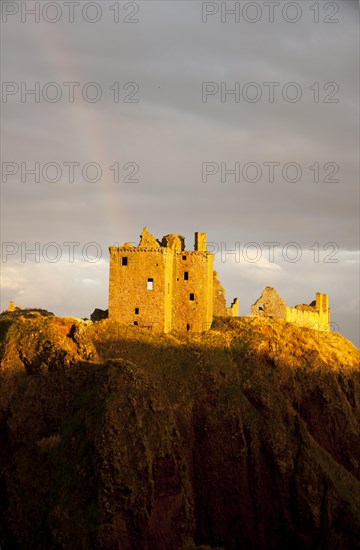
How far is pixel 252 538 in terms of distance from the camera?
269 feet

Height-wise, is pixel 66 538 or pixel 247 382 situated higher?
pixel 247 382

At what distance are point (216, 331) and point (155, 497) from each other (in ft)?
68.2

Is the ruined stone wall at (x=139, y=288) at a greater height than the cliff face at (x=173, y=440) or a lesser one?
greater

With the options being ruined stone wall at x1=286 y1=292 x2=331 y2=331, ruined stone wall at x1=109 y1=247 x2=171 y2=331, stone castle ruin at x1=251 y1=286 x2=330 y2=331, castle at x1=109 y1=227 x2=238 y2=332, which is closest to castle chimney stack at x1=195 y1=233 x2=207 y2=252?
castle at x1=109 y1=227 x2=238 y2=332

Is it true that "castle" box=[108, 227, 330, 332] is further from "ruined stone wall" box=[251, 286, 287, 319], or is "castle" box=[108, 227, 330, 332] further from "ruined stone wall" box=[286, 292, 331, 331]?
"ruined stone wall" box=[286, 292, 331, 331]

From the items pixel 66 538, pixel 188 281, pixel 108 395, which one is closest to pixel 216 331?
pixel 188 281

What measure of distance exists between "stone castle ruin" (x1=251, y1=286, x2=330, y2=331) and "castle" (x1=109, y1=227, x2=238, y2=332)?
17.4 m

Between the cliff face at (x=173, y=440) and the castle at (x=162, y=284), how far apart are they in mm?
2358

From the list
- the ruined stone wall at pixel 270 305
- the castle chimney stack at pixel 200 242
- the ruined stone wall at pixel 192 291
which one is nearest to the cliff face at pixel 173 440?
the ruined stone wall at pixel 192 291

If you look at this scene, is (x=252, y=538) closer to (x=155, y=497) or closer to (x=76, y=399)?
(x=155, y=497)

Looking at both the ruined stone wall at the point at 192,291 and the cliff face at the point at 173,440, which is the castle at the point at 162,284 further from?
the cliff face at the point at 173,440

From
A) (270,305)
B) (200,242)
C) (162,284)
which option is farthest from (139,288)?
(270,305)

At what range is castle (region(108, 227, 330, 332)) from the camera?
89750 mm

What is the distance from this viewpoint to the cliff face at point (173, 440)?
73375 millimetres
